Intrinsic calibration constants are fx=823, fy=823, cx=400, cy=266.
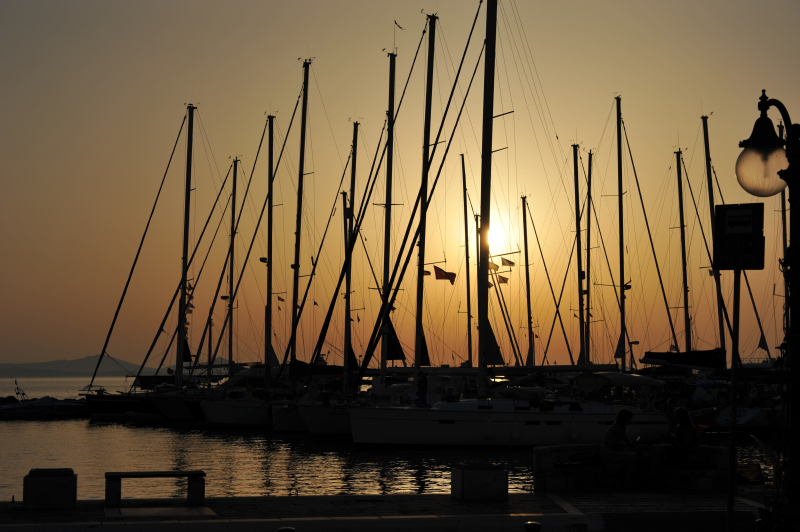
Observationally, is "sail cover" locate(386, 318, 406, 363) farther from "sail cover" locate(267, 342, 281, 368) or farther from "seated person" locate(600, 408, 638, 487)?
"seated person" locate(600, 408, 638, 487)

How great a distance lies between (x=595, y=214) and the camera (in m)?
57.5

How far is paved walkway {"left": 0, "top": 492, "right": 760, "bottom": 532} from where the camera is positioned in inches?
447

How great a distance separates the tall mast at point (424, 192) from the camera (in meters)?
36.1

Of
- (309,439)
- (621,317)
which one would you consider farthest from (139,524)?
(621,317)

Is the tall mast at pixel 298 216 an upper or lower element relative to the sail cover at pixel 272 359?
upper

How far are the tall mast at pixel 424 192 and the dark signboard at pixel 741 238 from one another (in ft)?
90.9

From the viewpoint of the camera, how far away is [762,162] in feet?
25.1

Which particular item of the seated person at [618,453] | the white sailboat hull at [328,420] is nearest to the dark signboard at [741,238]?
the seated person at [618,453]

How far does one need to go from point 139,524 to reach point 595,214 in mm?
49882

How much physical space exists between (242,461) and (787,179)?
2710 cm

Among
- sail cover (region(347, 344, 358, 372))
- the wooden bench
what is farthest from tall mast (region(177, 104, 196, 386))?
the wooden bench

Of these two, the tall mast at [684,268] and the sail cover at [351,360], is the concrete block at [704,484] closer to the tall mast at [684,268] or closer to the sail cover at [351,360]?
the sail cover at [351,360]

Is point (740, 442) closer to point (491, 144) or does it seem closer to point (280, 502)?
point (491, 144)

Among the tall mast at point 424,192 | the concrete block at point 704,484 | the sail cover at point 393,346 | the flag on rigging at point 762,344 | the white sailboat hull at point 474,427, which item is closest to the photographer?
the concrete block at point 704,484
